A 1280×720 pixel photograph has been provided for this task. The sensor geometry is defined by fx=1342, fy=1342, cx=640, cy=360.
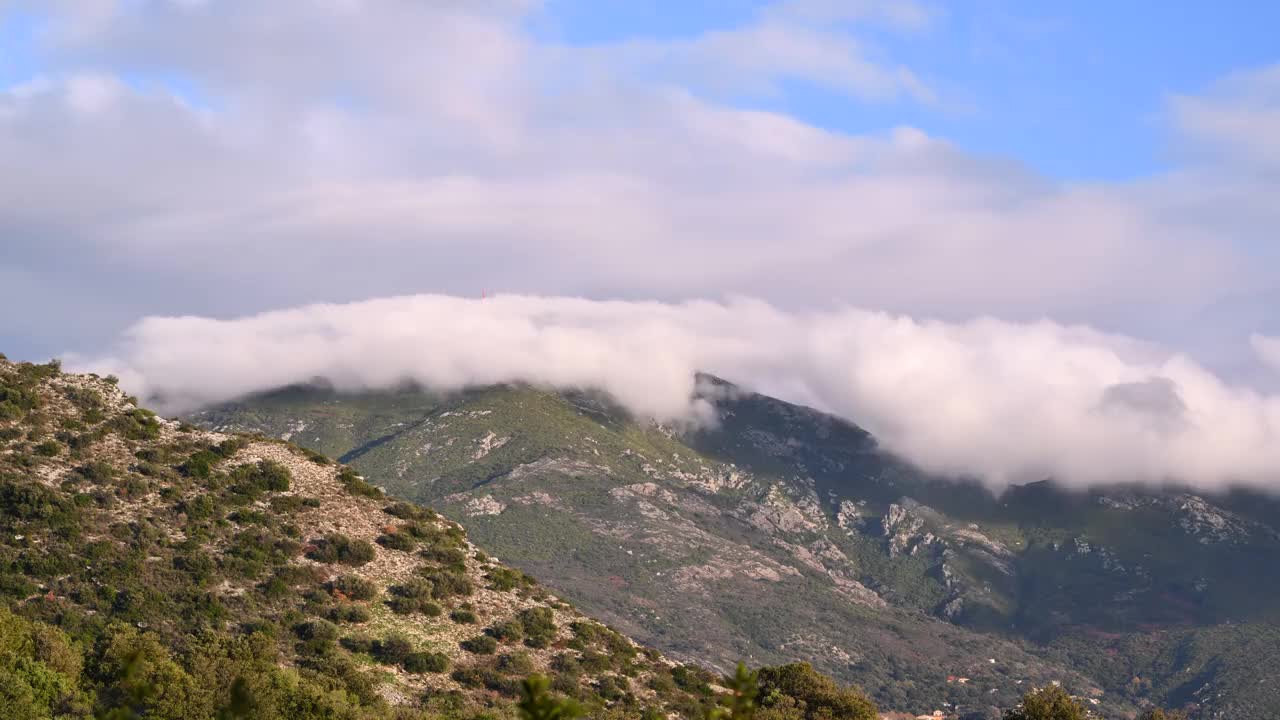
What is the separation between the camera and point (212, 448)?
400 ft

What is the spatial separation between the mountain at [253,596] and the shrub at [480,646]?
20cm

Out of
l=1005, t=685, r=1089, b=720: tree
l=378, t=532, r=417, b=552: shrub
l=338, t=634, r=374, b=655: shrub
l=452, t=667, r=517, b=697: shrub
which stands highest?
l=378, t=532, r=417, b=552: shrub

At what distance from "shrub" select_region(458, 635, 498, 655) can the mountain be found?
0.66 feet

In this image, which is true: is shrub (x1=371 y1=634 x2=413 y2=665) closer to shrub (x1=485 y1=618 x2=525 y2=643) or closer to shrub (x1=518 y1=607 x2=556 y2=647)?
shrub (x1=485 y1=618 x2=525 y2=643)

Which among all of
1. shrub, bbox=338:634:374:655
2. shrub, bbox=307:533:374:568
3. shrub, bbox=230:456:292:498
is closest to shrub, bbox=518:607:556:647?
shrub, bbox=338:634:374:655

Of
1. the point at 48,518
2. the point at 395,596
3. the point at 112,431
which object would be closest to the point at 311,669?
the point at 395,596

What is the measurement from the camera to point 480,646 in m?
104

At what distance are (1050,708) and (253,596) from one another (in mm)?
62925

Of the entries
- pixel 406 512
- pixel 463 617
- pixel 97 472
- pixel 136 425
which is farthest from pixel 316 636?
pixel 136 425

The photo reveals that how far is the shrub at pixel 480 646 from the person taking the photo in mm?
103438

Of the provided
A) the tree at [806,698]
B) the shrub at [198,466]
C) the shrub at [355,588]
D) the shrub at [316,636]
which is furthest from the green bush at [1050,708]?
the shrub at [198,466]

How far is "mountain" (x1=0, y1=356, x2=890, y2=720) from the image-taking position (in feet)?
287

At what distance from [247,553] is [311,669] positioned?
15922 millimetres

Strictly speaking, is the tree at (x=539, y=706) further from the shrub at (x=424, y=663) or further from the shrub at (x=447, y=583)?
the shrub at (x=447, y=583)
